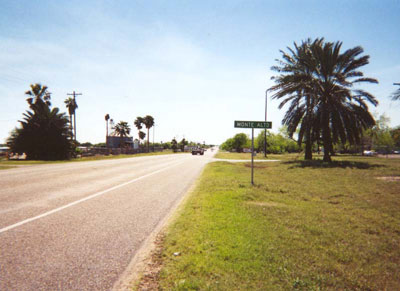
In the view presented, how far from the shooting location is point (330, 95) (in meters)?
21.8

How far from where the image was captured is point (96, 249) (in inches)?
142

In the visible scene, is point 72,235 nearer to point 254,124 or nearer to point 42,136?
point 254,124

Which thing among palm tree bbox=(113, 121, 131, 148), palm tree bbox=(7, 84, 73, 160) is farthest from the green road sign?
palm tree bbox=(113, 121, 131, 148)

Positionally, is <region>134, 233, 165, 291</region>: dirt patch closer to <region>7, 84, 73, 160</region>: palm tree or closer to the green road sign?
the green road sign

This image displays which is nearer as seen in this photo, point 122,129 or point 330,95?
point 330,95

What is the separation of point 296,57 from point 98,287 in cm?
2665

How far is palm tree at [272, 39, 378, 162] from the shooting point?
20.9 meters

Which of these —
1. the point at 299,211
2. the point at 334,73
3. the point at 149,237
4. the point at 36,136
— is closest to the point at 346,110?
the point at 334,73

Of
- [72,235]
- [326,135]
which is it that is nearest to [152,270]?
[72,235]

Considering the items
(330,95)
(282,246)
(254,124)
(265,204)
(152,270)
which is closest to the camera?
(152,270)

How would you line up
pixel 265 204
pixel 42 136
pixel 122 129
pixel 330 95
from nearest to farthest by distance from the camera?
pixel 265 204, pixel 330 95, pixel 42 136, pixel 122 129

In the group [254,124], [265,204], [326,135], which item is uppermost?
[326,135]

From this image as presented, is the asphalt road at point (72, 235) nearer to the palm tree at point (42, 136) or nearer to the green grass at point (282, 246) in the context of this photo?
the green grass at point (282, 246)

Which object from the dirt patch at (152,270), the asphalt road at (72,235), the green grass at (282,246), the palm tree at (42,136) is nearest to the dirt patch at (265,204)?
the green grass at (282,246)
